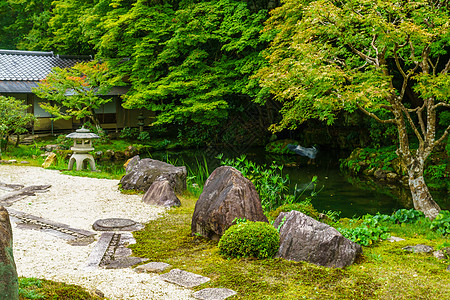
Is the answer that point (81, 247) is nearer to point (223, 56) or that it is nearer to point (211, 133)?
point (223, 56)

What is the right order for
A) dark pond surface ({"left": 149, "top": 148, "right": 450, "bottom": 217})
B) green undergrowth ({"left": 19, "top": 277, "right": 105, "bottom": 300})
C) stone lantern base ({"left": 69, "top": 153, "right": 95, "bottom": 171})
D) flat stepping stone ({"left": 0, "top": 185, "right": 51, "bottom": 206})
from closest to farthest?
1. green undergrowth ({"left": 19, "top": 277, "right": 105, "bottom": 300})
2. flat stepping stone ({"left": 0, "top": 185, "right": 51, "bottom": 206})
3. dark pond surface ({"left": 149, "top": 148, "right": 450, "bottom": 217})
4. stone lantern base ({"left": 69, "top": 153, "right": 95, "bottom": 171})

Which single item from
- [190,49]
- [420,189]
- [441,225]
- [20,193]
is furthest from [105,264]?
[190,49]

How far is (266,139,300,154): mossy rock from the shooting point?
71.5ft

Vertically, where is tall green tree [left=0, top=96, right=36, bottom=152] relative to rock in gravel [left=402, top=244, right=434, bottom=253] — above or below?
above

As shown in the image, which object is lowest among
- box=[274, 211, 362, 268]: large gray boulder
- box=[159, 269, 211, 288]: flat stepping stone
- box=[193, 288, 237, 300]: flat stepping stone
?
box=[159, 269, 211, 288]: flat stepping stone

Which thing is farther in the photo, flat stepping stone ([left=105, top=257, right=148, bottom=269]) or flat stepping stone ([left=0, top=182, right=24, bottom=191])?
flat stepping stone ([left=0, top=182, right=24, bottom=191])

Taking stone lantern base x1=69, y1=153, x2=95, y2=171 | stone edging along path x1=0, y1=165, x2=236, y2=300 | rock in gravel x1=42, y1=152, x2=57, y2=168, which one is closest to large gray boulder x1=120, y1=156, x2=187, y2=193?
stone edging along path x1=0, y1=165, x2=236, y2=300

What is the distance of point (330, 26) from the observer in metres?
9.22

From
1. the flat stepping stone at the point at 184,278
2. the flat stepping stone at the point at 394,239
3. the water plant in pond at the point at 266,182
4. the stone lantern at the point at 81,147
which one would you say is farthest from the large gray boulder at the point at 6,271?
the stone lantern at the point at 81,147

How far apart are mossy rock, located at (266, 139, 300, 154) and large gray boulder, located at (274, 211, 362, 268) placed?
16.1 m

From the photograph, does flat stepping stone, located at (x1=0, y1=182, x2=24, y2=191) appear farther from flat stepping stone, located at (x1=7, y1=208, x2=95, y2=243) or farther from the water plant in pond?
the water plant in pond

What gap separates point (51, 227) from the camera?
24.4ft

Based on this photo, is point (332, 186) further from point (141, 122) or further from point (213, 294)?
point (141, 122)

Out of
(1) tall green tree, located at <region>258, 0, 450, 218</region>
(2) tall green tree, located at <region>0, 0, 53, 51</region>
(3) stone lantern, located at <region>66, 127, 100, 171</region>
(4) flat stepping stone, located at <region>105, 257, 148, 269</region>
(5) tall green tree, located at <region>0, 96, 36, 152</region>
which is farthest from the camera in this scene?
(2) tall green tree, located at <region>0, 0, 53, 51</region>
